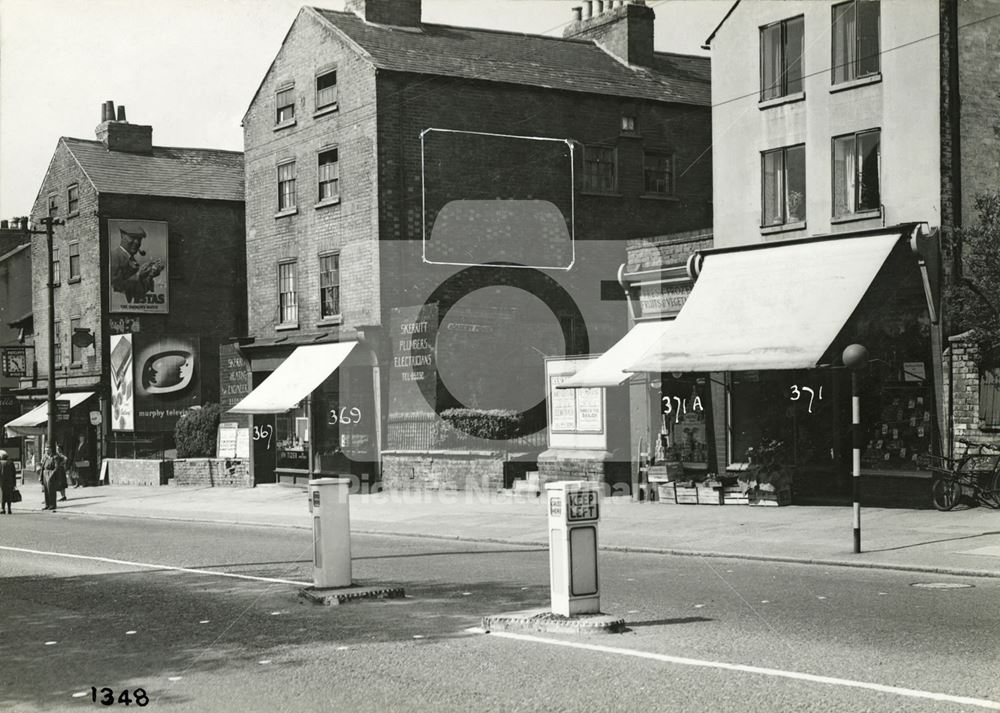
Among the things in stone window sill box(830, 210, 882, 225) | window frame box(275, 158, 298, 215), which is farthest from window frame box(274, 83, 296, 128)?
stone window sill box(830, 210, 882, 225)

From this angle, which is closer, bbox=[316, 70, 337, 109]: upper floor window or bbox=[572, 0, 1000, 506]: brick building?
bbox=[572, 0, 1000, 506]: brick building

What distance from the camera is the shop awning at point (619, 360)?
2342cm

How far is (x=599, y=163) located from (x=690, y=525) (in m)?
17.3

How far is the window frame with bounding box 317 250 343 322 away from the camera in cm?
3319

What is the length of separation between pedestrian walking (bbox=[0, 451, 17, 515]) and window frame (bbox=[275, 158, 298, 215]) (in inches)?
410

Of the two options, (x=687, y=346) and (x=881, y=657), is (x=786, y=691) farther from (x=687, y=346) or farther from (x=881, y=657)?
(x=687, y=346)

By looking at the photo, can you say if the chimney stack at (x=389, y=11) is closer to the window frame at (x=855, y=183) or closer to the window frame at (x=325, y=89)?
the window frame at (x=325, y=89)

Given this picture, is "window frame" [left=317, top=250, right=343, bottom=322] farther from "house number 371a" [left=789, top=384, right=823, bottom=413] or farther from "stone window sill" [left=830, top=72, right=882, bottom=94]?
"stone window sill" [left=830, top=72, right=882, bottom=94]

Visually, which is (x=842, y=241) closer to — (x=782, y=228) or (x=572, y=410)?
(x=782, y=228)

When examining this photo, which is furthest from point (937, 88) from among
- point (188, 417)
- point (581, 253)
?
point (188, 417)

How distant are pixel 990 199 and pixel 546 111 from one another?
53.8ft

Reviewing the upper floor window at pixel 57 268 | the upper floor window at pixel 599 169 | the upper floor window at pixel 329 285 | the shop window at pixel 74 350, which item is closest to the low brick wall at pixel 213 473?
the upper floor window at pixel 329 285

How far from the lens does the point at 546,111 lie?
33750 millimetres

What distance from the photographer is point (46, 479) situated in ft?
106
